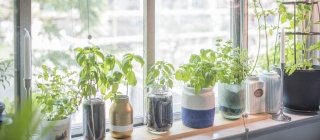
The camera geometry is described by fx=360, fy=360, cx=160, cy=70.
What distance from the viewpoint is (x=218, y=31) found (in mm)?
2154

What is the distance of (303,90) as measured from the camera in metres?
2.02

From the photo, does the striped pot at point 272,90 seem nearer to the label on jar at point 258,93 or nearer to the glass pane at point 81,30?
the label on jar at point 258,93

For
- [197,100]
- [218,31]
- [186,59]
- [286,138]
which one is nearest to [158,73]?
[197,100]

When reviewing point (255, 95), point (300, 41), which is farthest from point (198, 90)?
point (300, 41)

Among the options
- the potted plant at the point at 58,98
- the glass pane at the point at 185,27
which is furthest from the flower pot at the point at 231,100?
the potted plant at the point at 58,98

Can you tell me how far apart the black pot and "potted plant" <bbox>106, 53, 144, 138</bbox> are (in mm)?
938

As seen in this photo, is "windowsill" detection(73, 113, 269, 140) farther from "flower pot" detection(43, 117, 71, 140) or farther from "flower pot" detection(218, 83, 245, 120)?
"flower pot" detection(43, 117, 71, 140)

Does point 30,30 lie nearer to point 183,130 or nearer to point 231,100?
point 183,130

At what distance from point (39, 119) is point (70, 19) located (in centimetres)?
94

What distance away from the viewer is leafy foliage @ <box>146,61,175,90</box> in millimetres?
1690

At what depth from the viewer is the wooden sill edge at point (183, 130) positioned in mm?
1673

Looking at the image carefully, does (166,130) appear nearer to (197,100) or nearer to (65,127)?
(197,100)

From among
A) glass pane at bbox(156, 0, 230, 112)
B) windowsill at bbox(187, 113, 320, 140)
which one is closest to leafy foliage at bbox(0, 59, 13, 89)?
glass pane at bbox(156, 0, 230, 112)

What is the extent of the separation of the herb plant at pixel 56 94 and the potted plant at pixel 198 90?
1.70 ft
